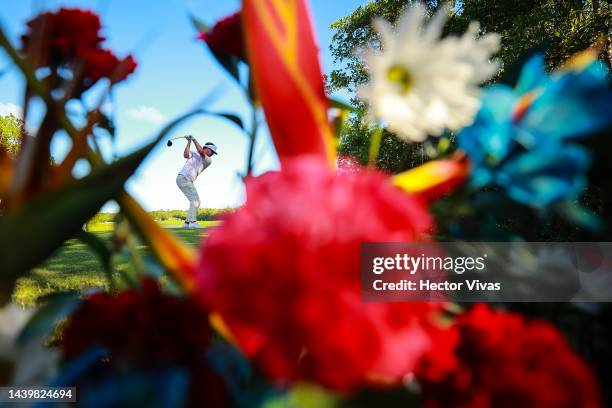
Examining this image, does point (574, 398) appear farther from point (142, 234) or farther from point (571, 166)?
point (142, 234)

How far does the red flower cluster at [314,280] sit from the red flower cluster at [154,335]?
50 millimetres

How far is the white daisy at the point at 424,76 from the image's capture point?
272mm

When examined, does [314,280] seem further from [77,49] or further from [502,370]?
[77,49]

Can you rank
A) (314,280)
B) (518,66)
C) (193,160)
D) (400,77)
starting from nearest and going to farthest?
(314,280)
(400,77)
(518,66)
(193,160)

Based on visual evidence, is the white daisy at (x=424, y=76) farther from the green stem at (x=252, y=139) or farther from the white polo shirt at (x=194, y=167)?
the white polo shirt at (x=194, y=167)

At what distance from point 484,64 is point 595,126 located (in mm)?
78

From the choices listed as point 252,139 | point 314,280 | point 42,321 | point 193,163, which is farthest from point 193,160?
point 314,280

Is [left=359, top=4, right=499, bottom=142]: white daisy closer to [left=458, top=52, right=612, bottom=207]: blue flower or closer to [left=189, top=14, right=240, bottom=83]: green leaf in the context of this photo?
[left=458, top=52, right=612, bottom=207]: blue flower

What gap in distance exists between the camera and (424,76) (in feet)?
0.91

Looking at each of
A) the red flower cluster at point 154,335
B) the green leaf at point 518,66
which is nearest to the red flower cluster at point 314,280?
the red flower cluster at point 154,335

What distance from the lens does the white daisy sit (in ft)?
0.89

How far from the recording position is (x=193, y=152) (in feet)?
1.90

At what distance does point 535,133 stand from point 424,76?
8cm

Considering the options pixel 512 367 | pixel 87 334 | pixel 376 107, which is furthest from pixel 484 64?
pixel 87 334
